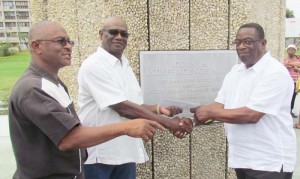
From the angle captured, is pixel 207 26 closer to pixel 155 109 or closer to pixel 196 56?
pixel 196 56

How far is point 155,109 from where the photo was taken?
10.6 feet

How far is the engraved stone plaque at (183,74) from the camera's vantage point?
348 cm

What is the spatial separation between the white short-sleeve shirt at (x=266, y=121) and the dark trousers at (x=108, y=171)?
86 centimetres

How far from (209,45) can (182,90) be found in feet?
1.87

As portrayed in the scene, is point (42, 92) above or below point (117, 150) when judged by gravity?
above

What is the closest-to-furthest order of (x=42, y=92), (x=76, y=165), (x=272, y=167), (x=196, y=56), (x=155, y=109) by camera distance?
(x=42, y=92)
(x=76, y=165)
(x=272, y=167)
(x=155, y=109)
(x=196, y=56)

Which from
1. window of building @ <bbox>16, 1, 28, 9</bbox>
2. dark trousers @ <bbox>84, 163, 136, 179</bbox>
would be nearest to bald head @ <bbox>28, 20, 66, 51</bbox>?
dark trousers @ <bbox>84, 163, 136, 179</bbox>

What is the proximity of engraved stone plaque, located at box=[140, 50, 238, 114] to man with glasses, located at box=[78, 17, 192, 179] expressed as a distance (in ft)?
2.04

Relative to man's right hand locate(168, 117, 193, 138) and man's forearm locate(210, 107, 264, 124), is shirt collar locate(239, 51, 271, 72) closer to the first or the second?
man's forearm locate(210, 107, 264, 124)

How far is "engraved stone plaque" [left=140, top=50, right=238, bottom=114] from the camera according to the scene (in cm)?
348

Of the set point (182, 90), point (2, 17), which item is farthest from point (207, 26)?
point (2, 17)

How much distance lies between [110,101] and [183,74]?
4.15 feet

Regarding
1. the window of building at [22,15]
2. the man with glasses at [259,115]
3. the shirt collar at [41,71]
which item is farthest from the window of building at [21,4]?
the shirt collar at [41,71]

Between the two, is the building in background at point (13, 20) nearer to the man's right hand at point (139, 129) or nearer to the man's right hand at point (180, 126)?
the man's right hand at point (180, 126)
